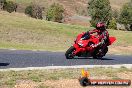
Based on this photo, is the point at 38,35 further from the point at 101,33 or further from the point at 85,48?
the point at 85,48

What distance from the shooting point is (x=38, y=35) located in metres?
45.5

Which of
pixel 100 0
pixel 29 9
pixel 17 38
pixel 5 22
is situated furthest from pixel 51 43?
pixel 29 9

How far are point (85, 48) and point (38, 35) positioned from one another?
26389 mm

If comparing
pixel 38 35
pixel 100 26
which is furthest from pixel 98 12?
pixel 100 26

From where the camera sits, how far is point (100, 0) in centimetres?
8050

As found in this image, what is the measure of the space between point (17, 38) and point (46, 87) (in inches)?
1201

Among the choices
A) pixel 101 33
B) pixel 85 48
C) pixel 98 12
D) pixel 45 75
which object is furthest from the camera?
pixel 98 12

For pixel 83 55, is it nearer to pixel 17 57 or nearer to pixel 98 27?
pixel 98 27

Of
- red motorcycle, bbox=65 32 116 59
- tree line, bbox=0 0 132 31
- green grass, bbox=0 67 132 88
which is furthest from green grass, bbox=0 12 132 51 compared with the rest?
tree line, bbox=0 0 132 31

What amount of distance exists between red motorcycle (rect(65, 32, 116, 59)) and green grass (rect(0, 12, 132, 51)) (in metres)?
15.6

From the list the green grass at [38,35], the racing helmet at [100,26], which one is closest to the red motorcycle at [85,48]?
the racing helmet at [100,26]

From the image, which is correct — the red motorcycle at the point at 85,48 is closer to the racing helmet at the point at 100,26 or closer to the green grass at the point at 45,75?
the racing helmet at the point at 100,26

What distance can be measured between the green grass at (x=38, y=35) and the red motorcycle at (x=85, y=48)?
51.2 feet

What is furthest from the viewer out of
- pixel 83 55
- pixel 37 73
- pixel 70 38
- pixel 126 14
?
pixel 126 14
